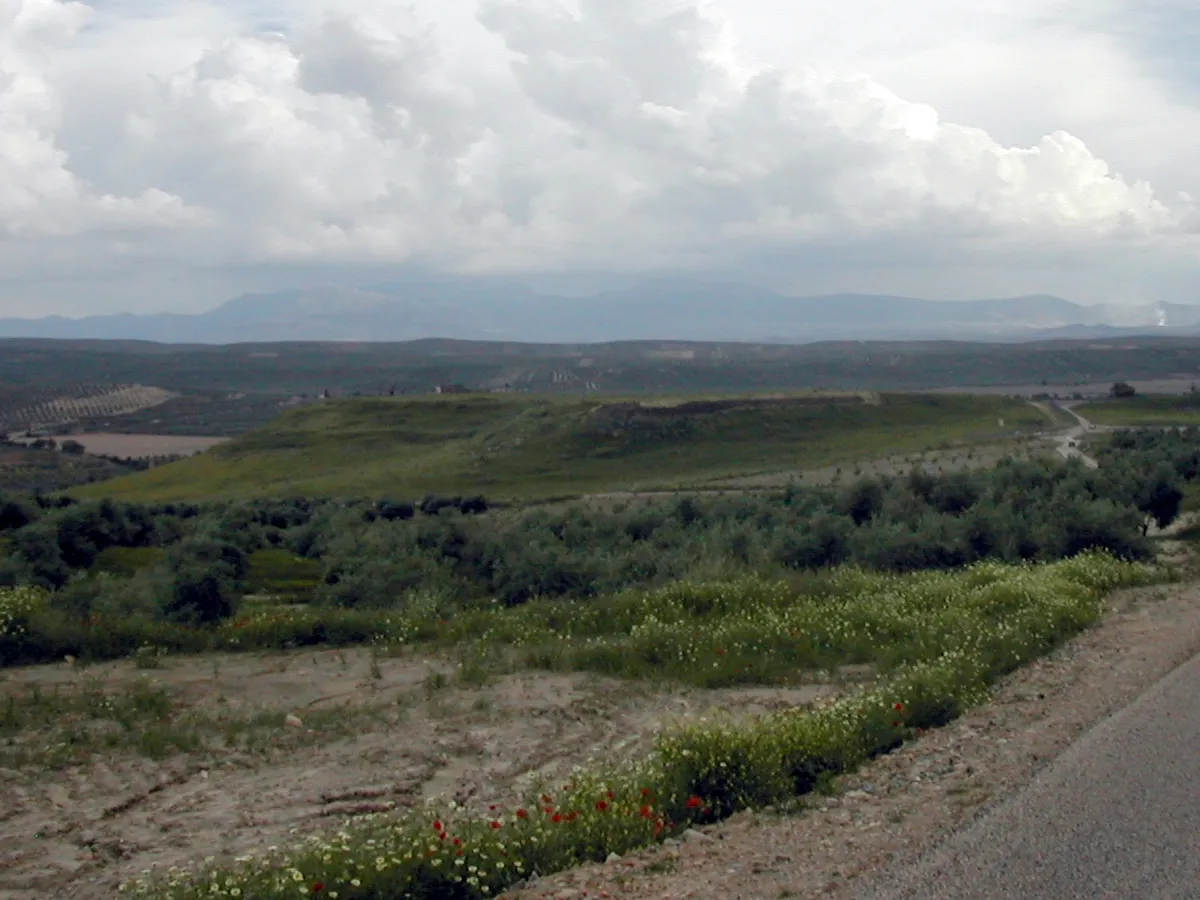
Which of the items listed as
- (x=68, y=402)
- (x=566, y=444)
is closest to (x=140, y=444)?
(x=68, y=402)

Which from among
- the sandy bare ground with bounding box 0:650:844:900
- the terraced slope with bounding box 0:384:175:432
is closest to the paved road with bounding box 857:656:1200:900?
the sandy bare ground with bounding box 0:650:844:900

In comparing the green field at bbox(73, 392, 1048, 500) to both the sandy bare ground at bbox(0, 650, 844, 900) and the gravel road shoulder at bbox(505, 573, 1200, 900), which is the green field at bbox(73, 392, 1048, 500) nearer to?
the sandy bare ground at bbox(0, 650, 844, 900)

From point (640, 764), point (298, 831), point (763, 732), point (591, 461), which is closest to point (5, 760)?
point (298, 831)

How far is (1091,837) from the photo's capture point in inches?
246

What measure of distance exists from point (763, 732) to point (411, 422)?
249 ft

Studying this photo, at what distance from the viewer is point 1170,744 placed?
25.8 ft

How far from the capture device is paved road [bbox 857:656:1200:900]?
5.63m

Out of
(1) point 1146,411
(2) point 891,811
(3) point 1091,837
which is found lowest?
(1) point 1146,411

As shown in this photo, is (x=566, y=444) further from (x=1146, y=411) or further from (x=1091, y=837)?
(x=1091, y=837)

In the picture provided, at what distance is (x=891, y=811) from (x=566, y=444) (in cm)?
6096

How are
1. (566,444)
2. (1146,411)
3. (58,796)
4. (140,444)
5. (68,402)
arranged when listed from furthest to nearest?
(68,402), (140,444), (1146,411), (566,444), (58,796)

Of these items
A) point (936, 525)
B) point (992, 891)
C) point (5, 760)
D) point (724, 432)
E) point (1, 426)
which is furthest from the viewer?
point (1, 426)

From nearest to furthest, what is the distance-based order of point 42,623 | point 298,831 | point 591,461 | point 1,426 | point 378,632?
point 298,831
point 42,623
point 378,632
point 591,461
point 1,426

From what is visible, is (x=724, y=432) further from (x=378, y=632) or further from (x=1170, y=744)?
(x=1170, y=744)
